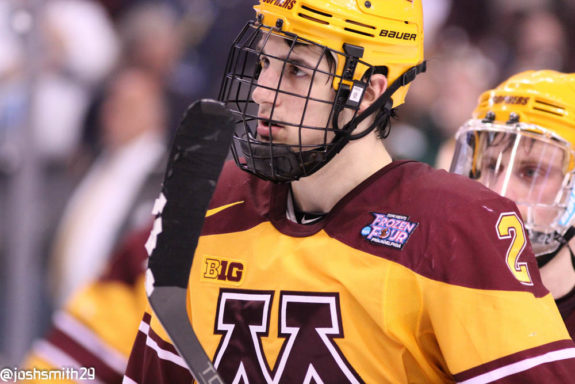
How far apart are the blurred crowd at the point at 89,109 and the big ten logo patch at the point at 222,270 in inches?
63.3

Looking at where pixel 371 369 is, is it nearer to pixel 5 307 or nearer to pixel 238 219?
pixel 238 219

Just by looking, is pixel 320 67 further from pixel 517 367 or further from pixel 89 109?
pixel 89 109

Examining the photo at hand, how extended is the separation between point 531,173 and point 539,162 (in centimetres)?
3

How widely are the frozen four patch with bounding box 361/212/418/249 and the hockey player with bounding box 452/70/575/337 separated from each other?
1.77 feet

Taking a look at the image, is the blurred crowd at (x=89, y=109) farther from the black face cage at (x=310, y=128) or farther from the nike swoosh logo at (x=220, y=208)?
the black face cage at (x=310, y=128)

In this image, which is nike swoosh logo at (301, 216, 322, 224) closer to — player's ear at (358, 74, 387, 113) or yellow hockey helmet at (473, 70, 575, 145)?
player's ear at (358, 74, 387, 113)

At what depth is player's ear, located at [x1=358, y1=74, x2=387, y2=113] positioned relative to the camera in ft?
5.37

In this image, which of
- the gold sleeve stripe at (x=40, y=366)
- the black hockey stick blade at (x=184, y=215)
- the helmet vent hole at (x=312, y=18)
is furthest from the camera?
the gold sleeve stripe at (x=40, y=366)

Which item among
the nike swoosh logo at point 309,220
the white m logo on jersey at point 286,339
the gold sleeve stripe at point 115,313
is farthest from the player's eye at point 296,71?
the gold sleeve stripe at point 115,313

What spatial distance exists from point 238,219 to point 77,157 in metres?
1.73

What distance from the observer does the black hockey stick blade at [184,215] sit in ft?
4.33

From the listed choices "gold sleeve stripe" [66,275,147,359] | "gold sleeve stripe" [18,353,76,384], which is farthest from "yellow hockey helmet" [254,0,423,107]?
"gold sleeve stripe" [18,353,76,384]

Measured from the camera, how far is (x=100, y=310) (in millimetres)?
2893

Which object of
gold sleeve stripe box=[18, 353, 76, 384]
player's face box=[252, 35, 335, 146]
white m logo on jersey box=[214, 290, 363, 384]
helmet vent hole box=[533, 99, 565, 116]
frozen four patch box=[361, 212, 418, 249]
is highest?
helmet vent hole box=[533, 99, 565, 116]
